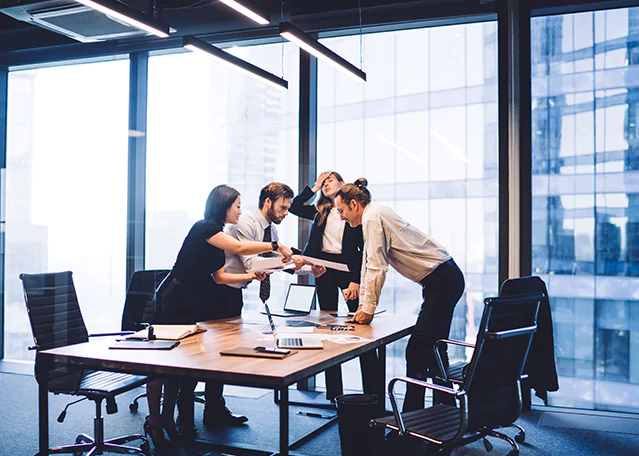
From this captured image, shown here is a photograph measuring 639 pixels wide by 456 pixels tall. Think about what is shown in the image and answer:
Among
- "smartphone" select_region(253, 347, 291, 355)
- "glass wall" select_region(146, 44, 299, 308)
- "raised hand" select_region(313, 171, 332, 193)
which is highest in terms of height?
"glass wall" select_region(146, 44, 299, 308)

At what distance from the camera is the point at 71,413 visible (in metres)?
4.61

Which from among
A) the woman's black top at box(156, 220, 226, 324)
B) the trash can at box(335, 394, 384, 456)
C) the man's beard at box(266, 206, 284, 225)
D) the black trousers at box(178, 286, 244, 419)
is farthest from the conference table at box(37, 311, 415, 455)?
the man's beard at box(266, 206, 284, 225)

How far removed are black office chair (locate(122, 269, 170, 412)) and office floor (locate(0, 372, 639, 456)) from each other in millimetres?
457

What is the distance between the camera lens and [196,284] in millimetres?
3619

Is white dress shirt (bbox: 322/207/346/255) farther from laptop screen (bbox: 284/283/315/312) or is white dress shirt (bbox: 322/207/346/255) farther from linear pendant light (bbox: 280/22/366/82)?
linear pendant light (bbox: 280/22/366/82)

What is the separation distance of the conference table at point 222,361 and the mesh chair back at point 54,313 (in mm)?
686

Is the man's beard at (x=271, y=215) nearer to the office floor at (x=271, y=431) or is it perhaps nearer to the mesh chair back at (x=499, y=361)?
the office floor at (x=271, y=431)

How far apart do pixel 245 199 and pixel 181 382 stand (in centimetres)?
226

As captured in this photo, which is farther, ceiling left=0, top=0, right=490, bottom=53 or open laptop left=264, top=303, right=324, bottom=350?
ceiling left=0, top=0, right=490, bottom=53

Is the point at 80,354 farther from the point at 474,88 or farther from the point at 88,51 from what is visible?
the point at 88,51

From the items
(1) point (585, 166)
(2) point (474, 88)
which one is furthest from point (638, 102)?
(2) point (474, 88)

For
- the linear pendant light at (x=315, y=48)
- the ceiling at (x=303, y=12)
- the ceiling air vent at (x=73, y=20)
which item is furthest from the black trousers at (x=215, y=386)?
the ceiling air vent at (x=73, y=20)

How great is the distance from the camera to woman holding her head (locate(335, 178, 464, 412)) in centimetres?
363

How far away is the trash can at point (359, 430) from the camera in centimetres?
327
